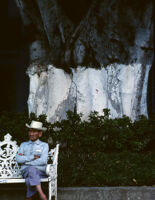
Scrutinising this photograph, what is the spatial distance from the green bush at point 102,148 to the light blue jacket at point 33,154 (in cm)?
91

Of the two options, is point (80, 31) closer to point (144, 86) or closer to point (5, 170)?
point (144, 86)

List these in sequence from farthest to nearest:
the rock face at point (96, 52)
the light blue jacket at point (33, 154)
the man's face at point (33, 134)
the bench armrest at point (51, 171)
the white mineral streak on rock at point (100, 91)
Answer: the white mineral streak on rock at point (100, 91), the rock face at point (96, 52), the man's face at point (33, 134), the light blue jacket at point (33, 154), the bench armrest at point (51, 171)

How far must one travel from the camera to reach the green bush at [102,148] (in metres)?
6.36

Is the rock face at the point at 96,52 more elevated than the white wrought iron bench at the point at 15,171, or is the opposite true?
the rock face at the point at 96,52

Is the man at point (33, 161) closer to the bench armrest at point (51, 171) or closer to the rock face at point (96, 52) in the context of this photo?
the bench armrest at point (51, 171)

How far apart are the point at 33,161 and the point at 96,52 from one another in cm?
412

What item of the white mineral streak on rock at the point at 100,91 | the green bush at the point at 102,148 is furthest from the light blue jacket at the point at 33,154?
the white mineral streak on rock at the point at 100,91

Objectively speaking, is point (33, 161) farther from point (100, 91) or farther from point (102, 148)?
point (100, 91)

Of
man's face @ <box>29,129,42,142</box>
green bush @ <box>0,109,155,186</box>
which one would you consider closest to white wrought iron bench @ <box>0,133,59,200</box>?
man's face @ <box>29,129,42,142</box>

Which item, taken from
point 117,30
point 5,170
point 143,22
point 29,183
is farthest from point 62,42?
point 29,183

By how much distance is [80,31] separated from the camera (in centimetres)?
880

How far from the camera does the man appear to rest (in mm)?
5305

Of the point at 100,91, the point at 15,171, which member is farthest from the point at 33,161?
the point at 100,91

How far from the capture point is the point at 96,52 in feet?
29.1
